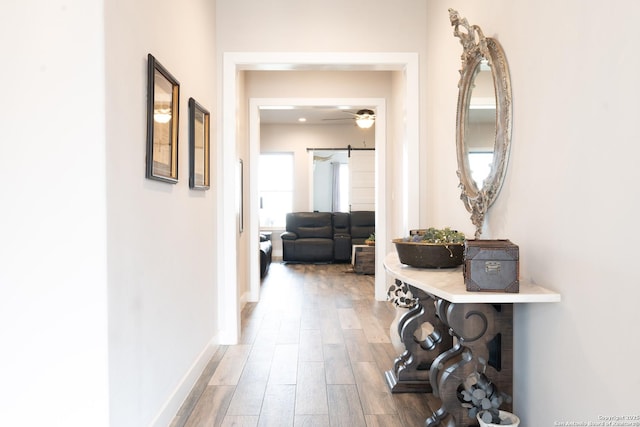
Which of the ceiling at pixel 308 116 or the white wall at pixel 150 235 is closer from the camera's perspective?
the white wall at pixel 150 235

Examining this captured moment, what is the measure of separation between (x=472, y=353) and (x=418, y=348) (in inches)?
34.3

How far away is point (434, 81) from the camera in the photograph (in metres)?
3.33

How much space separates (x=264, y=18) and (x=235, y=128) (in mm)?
878

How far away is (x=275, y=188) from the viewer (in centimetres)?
965

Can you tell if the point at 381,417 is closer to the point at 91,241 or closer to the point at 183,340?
the point at 183,340

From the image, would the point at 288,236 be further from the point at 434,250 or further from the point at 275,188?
the point at 434,250

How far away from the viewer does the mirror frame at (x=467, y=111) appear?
2.07 m

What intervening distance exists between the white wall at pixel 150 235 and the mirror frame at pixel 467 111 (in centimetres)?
161

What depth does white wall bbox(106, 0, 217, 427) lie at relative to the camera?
165 centimetres

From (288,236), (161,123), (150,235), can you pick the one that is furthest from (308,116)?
(150,235)

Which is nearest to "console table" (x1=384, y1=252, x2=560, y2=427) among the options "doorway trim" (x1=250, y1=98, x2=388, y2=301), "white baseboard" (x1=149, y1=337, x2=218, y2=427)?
"white baseboard" (x1=149, y1=337, x2=218, y2=427)

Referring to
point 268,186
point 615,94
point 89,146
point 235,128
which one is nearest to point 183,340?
point 89,146

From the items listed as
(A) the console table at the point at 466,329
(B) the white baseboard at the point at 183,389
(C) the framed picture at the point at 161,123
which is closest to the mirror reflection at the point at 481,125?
(A) the console table at the point at 466,329

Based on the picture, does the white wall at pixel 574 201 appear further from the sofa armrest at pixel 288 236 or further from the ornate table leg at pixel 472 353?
the sofa armrest at pixel 288 236
